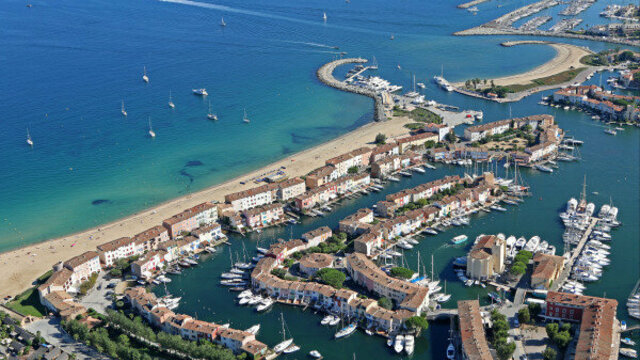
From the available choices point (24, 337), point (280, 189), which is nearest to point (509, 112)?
point (280, 189)

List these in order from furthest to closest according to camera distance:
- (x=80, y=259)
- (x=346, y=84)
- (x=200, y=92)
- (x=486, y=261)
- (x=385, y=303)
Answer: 1. (x=346, y=84)
2. (x=200, y=92)
3. (x=80, y=259)
4. (x=486, y=261)
5. (x=385, y=303)

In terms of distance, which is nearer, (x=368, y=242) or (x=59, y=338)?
(x=59, y=338)

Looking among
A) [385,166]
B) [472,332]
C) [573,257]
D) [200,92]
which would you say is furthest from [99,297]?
[200,92]

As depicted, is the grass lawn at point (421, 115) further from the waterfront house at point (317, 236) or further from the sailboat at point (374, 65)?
the waterfront house at point (317, 236)

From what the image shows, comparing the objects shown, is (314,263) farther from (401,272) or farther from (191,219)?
(191,219)

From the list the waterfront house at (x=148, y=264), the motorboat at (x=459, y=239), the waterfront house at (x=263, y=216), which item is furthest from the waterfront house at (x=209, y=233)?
the motorboat at (x=459, y=239)
